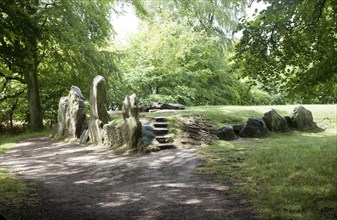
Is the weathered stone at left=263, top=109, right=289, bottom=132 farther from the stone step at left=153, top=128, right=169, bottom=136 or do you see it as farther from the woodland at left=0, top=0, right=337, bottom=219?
the stone step at left=153, top=128, right=169, bottom=136

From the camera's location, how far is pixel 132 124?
38.1 feet

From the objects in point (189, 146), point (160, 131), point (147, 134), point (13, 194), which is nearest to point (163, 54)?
point (160, 131)

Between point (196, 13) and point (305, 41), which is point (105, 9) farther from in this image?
point (305, 41)

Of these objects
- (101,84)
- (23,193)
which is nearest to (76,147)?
(101,84)

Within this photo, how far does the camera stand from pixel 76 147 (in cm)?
1388

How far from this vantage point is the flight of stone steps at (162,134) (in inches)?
447

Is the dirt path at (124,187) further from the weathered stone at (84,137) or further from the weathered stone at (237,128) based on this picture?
the weathered stone at (237,128)

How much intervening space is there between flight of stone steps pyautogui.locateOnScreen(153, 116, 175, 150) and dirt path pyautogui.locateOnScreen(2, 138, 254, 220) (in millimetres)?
456

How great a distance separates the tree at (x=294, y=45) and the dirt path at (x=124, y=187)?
2546mm

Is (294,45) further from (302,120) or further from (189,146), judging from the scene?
(302,120)

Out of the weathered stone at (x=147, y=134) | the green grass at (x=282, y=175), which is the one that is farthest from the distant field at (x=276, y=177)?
the weathered stone at (x=147, y=134)

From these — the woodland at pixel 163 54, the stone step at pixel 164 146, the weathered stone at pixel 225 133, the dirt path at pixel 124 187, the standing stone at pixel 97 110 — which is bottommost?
the dirt path at pixel 124 187

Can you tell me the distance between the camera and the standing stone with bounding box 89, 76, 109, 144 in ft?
46.2

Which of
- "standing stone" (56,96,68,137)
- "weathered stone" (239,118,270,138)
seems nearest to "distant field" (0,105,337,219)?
"weathered stone" (239,118,270,138)
